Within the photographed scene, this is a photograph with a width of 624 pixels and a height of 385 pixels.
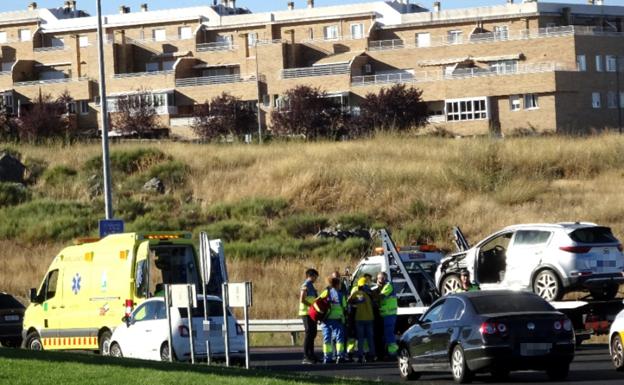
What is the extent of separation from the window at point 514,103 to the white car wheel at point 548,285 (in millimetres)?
65477

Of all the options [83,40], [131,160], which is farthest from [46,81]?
[131,160]

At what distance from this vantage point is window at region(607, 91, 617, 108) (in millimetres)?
96312

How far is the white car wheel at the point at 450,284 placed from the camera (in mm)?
28859

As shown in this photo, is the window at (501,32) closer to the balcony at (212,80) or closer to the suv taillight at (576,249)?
the balcony at (212,80)

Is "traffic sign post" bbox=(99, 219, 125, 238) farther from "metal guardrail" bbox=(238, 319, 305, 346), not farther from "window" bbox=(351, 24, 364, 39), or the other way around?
"window" bbox=(351, 24, 364, 39)

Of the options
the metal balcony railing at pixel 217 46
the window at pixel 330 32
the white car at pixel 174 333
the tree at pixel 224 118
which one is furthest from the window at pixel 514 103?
the white car at pixel 174 333

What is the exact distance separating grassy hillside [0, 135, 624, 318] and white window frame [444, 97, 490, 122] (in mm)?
20257

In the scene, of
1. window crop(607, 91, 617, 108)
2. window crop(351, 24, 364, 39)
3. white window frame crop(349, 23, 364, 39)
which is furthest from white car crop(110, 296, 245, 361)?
window crop(351, 24, 364, 39)

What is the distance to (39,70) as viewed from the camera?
373 feet

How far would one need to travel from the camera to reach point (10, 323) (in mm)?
33031

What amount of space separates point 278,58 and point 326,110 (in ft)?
32.9

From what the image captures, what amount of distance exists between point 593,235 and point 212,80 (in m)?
78.7

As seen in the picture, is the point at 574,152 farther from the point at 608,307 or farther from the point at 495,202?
the point at 608,307

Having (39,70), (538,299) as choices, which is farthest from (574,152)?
(39,70)
